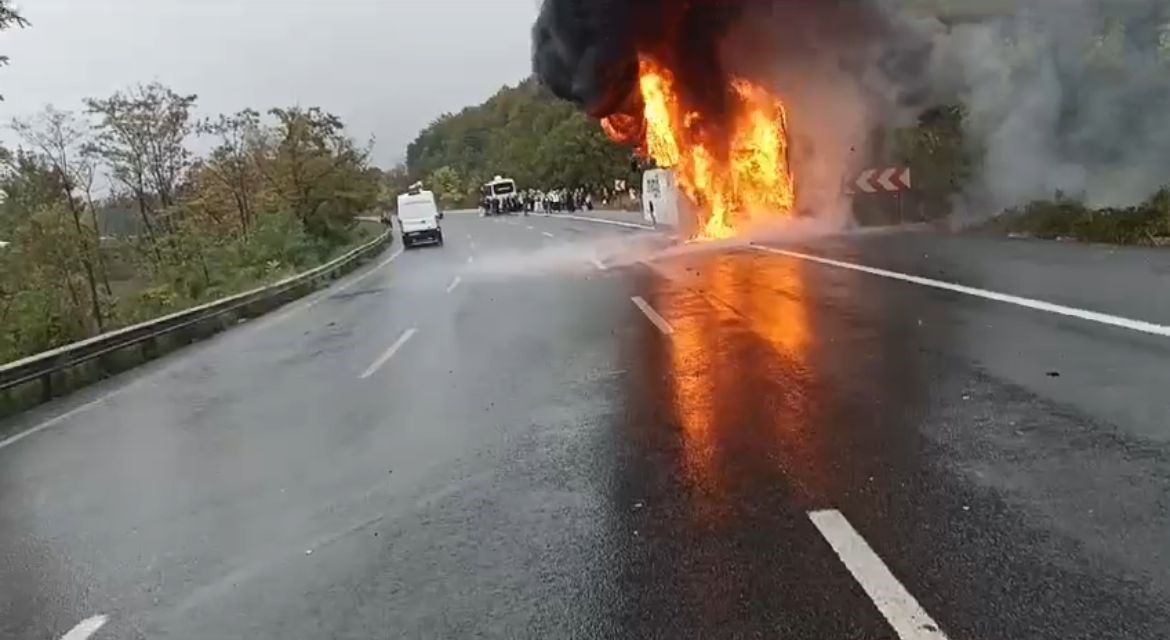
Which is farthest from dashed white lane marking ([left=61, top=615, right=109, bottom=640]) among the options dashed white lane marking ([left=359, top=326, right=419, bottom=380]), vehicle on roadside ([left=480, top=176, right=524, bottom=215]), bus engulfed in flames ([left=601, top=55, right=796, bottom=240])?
vehicle on roadside ([left=480, top=176, right=524, bottom=215])

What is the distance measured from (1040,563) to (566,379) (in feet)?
18.8

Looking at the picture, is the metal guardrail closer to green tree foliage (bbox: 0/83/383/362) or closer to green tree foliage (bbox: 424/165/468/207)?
green tree foliage (bbox: 0/83/383/362)

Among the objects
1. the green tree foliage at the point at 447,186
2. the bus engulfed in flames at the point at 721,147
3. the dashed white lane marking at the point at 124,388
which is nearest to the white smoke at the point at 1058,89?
the bus engulfed in flames at the point at 721,147

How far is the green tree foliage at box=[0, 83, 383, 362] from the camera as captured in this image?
109ft

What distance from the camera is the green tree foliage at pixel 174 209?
109ft

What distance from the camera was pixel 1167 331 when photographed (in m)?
9.34

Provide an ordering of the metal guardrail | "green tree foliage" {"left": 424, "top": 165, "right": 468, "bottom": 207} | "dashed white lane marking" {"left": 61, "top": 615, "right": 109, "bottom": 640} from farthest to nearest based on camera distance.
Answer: "green tree foliage" {"left": 424, "top": 165, "right": 468, "bottom": 207} → the metal guardrail → "dashed white lane marking" {"left": 61, "top": 615, "right": 109, "bottom": 640}

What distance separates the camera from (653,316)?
13773 millimetres

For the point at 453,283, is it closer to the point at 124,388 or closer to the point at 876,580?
the point at 124,388

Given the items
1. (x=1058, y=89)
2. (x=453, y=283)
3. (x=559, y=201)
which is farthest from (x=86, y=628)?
(x=559, y=201)

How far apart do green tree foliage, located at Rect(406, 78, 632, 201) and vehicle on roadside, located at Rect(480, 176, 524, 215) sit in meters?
3.14

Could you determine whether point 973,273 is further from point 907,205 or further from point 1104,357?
point 907,205

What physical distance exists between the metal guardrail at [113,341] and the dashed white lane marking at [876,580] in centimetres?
1007

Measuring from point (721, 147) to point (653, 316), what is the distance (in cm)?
1656
